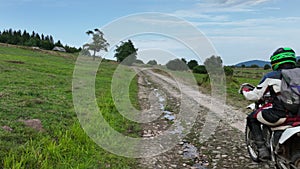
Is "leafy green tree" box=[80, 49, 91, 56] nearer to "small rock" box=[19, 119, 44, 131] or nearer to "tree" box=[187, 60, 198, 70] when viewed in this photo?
"small rock" box=[19, 119, 44, 131]

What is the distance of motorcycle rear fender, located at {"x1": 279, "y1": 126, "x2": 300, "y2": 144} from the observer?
12.4 ft

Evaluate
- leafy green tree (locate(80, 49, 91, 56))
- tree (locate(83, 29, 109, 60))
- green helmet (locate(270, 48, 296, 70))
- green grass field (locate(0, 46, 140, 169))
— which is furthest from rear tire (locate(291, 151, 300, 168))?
leafy green tree (locate(80, 49, 91, 56))

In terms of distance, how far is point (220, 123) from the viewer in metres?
8.88

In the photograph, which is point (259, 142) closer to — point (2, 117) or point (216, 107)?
point (2, 117)

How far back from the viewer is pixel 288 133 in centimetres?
387

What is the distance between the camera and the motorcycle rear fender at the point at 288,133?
12.4 ft

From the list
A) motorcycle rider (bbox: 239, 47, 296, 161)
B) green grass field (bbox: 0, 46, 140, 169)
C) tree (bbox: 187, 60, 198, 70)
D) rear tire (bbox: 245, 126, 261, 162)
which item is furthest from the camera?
tree (bbox: 187, 60, 198, 70)

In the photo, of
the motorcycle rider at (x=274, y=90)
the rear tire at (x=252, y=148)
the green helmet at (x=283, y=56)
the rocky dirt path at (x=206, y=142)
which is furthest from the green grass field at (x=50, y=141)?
the green helmet at (x=283, y=56)

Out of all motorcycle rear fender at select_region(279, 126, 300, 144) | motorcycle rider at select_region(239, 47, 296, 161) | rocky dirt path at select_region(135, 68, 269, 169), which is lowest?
rocky dirt path at select_region(135, 68, 269, 169)

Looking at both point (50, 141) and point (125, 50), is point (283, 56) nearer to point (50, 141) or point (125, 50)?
point (50, 141)

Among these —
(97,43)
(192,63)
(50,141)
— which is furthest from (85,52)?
(192,63)

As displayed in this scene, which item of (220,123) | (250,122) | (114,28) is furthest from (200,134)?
(114,28)

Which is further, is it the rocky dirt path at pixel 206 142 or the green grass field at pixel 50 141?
the rocky dirt path at pixel 206 142

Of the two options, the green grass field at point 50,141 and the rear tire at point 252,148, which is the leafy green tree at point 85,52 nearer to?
the green grass field at point 50,141
